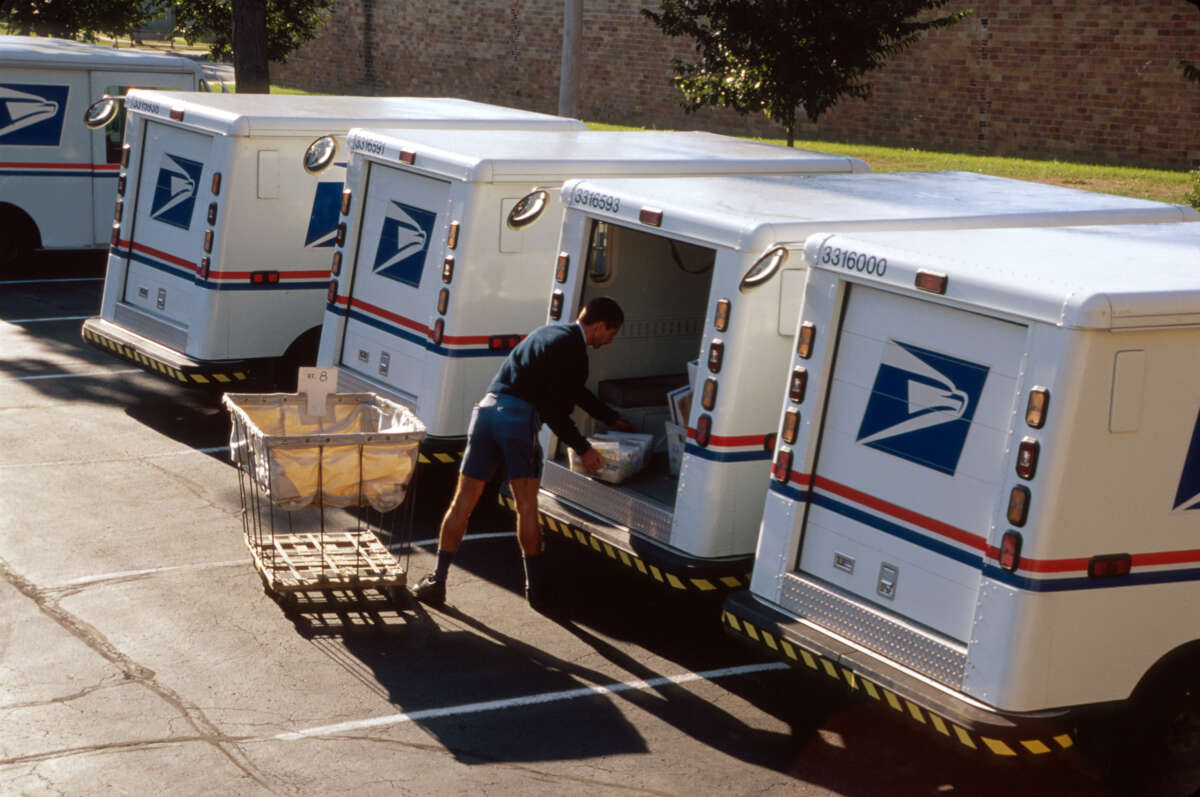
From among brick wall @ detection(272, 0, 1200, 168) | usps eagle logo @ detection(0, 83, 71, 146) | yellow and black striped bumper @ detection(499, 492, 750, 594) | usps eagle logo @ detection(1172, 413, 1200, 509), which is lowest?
yellow and black striped bumper @ detection(499, 492, 750, 594)

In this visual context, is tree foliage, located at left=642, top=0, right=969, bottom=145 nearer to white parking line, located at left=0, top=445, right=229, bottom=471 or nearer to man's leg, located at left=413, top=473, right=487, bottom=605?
white parking line, located at left=0, top=445, right=229, bottom=471

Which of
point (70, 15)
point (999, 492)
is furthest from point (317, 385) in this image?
point (70, 15)

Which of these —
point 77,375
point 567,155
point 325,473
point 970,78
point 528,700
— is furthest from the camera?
point 970,78

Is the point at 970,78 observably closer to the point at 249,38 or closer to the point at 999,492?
the point at 249,38

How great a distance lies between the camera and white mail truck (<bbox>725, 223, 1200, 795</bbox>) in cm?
579

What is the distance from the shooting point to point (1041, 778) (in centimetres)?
687

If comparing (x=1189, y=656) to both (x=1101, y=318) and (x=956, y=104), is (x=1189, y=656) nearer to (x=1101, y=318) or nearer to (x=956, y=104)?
(x=1101, y=318)

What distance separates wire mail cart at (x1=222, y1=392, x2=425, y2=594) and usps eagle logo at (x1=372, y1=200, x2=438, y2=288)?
1335mm

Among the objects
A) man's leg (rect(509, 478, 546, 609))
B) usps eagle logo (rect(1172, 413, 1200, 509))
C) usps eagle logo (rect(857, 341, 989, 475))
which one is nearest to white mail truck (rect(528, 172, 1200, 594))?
man's leg (rect(509, 478, 546, 609))

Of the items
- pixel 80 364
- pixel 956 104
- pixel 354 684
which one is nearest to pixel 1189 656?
pixel 354 684

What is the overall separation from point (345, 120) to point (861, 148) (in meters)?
16.1

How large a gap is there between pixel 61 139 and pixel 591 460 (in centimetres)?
1136

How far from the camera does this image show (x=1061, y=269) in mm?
6168

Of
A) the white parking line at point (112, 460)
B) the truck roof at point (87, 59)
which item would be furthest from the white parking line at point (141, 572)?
the truck roof at point (87, 59)
